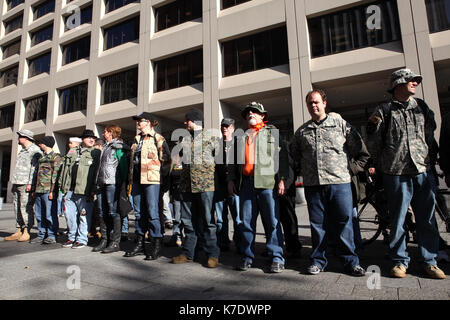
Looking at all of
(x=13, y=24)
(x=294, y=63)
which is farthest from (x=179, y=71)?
(x=13, y=24)

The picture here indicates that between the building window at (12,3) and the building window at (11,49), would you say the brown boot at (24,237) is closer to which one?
the building window at (11,49)

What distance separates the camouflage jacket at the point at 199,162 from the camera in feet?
11.6

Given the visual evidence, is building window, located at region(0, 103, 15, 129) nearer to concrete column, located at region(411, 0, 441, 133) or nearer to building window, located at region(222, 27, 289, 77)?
building window, located at region(222, 27, 289, 77)

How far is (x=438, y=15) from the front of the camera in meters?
10.1

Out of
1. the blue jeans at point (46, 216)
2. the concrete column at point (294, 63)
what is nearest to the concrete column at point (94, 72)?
the concrete column at point (294, 63)

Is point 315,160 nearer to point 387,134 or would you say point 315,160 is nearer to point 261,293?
point 387,134

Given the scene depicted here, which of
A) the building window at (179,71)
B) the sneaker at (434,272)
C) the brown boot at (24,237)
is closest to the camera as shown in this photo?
the sneaker at (434,272)

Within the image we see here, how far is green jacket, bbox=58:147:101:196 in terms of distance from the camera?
4848mm

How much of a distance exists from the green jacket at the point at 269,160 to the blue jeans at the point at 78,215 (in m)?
3.12

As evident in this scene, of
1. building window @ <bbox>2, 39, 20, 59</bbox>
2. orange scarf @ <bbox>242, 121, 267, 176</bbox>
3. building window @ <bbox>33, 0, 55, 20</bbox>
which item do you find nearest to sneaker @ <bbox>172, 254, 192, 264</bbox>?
orange scarf @ <bbox>242, 121, 267, 176</bbox>

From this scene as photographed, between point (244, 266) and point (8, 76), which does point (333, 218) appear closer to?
point (244, 266)

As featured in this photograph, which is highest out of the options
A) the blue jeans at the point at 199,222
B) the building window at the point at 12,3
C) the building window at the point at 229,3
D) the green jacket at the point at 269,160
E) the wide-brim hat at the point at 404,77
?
the building window at the point at 12,3

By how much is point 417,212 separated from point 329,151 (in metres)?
1.08

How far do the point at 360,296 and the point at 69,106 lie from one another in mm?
21168
